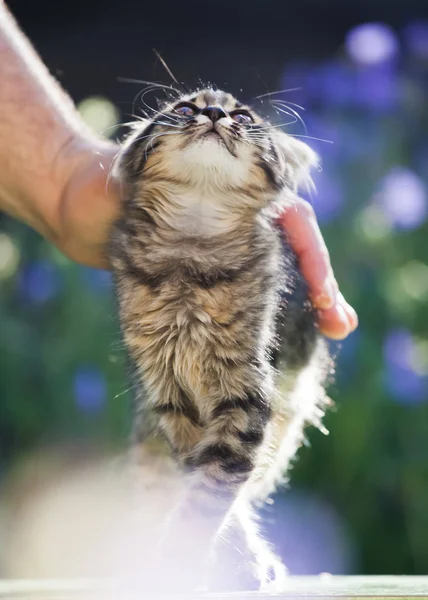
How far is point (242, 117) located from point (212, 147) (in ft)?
0.49

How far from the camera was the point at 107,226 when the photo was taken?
9.40ft

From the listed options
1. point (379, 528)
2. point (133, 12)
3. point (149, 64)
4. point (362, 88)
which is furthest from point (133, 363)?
point (133, 12)

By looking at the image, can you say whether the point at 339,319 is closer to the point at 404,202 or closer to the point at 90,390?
the point at 90,390

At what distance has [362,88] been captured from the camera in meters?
4.93

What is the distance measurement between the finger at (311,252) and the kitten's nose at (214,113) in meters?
0.39

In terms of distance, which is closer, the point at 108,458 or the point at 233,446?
the point at 233,446

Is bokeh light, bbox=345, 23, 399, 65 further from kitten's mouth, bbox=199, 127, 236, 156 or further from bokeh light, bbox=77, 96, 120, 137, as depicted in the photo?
kitten's mouth, bbox=199, 127, 236, 156

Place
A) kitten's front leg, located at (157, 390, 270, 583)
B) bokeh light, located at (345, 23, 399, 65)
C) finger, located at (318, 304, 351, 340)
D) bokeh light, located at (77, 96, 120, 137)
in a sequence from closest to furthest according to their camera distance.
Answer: kitten's front leg, located at (157, 390, 270, 583), finger, located at (318, 304, 351, 340), bokeh light, located at (77, 96, 120, 137), bokeh light, located at (345, 23, 399, 65)

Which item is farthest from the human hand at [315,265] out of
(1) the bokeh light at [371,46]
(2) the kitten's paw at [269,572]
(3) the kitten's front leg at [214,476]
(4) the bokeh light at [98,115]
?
(1) the bokeh light at [371,46]

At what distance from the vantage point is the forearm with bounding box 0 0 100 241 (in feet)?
9.79

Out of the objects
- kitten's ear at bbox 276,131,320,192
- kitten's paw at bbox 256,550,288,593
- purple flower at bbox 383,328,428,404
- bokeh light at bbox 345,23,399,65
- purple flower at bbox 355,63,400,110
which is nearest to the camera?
kitten's paw at bbox 256,550,288,593

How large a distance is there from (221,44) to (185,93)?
117 inches

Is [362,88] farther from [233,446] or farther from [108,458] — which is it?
[233,446]

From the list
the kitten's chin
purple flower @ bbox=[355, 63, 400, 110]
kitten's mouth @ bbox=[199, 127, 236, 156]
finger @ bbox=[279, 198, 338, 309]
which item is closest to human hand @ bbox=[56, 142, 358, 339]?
finger @ bbox=[279, 198, 338, 309]
